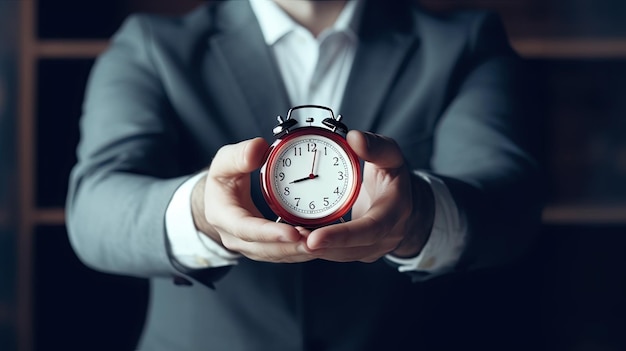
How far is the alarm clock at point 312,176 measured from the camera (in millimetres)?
758

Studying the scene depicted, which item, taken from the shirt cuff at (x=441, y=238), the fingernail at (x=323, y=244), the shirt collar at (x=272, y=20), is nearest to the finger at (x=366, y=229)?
the fingernail at (x=323, y=244)

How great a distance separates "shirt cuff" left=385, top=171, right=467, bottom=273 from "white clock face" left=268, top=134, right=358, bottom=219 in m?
0.16

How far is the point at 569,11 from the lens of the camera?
108 cm

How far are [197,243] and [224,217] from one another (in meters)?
0.13

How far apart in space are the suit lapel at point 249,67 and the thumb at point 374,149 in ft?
0.76

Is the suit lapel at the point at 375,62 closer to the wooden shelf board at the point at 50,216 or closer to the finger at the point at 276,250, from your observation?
the finger at the point at 276,250

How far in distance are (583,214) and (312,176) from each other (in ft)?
1.69

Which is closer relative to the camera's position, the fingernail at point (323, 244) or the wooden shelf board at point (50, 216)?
the fingernail at point (323, 244)

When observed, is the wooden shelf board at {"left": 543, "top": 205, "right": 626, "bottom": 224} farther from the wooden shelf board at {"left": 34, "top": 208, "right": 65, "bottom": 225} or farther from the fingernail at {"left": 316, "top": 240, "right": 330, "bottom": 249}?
the wooden shelf board at {"left": 34, "top": 208, "right": 65, "bottom": 225}

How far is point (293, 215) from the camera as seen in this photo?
758 mm

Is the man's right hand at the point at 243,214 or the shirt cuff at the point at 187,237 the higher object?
the man's right hand at the point at 243,214

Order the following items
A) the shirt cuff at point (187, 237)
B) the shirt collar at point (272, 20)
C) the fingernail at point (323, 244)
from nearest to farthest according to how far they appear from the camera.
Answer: the fingernail at point (323, 244), the shirt cuff at point (187, 237), the shirt collar at point (272, 20)

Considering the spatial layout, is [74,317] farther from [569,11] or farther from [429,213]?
[569,11]

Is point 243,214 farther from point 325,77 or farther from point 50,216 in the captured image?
point 50,216
